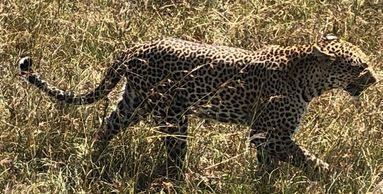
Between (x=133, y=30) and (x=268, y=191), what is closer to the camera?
(x=268, y=191)

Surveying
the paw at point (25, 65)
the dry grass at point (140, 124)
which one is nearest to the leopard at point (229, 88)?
the paw at point (25, 65)

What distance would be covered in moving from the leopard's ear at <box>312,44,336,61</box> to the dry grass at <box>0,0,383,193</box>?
0.64m

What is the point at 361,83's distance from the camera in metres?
5.41

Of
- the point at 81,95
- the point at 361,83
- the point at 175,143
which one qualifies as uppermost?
the point at 361,83

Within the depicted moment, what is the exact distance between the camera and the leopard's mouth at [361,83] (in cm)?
536

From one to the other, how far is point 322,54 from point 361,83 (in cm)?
32

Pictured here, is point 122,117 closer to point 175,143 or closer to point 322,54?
point 175,143

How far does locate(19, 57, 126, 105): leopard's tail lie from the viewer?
225 inches

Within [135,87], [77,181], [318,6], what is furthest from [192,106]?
[318,6]

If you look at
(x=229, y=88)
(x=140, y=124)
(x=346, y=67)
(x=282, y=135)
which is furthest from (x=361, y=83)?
(x=140, y=124)

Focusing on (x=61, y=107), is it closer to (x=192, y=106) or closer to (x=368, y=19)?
(x=192, y=106)

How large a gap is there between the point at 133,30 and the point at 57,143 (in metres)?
2.21

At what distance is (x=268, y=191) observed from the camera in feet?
17.6

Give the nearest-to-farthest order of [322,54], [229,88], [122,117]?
[322,54] → [229,88] → [122,117]
